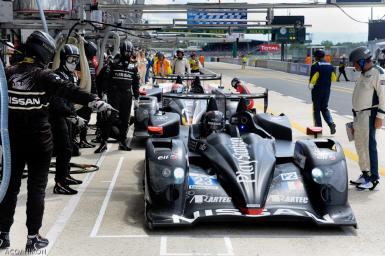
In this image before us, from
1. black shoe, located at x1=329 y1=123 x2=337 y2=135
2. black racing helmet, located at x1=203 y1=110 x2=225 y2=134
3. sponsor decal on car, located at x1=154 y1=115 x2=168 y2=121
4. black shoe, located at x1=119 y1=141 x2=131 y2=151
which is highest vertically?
black racing helmet, located at x1=203 y1=110 x2=225 y2=134

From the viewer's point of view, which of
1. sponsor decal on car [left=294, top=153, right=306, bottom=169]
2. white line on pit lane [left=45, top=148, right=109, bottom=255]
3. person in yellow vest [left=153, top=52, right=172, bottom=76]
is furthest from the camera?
person in yellow vest [left=153, top=52, right=172, bottom=76]

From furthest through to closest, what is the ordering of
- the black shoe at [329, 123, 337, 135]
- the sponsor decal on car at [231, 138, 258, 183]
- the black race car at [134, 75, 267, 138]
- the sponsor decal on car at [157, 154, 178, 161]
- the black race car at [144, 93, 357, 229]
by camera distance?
the black shoe at [329, 123, 337, 135], the black race car at [134, 75, 267, 138], the sponsor decal on car at [157, 154, 178, 161], the sponsor decal on car at [231, 138, 258, 183], the black race car at [144, 93, 357, 229]

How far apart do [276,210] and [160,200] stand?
3.88ft

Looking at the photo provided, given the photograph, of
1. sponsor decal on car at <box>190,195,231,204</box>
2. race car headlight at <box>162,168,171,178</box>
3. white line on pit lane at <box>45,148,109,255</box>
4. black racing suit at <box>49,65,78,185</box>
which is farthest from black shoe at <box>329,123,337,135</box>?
race car headlight at <box>162,168,171,178</box>

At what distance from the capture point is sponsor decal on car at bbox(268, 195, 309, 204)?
645cm

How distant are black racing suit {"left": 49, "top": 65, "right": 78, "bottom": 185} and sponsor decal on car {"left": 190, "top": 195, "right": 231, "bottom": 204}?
2.36 meters

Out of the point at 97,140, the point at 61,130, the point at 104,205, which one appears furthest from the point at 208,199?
the point at 97,140

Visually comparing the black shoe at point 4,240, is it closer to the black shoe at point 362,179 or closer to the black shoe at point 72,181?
the black shoe at point 72,181

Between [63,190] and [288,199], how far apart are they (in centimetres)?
316

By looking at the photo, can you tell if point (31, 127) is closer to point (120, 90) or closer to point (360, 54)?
point (360, 54)

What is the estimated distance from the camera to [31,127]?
5434 mm

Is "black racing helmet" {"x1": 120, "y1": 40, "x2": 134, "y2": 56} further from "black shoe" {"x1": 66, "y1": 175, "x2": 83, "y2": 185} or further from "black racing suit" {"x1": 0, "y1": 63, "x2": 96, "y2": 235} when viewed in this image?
"black racing suit" {"x1": 0, "y1": 63, "x2": 96, "y2": 235}

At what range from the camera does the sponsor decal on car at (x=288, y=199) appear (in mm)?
6453

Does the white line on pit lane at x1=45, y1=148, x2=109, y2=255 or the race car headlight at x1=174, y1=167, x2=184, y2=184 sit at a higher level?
the race car headlight at x1=174, y1=167, x2=184, y2=184
